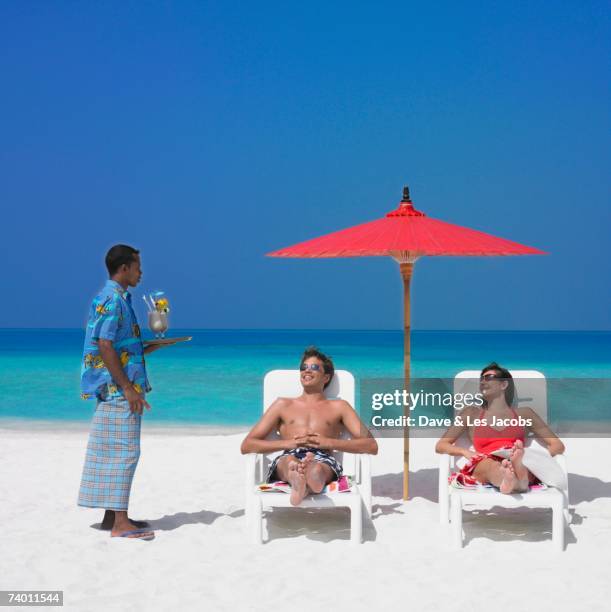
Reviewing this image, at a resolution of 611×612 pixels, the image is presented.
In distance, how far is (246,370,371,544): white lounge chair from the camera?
14.8ft

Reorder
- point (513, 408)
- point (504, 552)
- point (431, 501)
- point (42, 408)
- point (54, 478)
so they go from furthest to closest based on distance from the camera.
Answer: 1. point (42, 408)
2. point (54, 478)
3. point (431, 501)
4. point (513, 408)
5. point (504, 552)

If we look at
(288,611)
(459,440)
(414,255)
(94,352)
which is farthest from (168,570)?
(414,255)

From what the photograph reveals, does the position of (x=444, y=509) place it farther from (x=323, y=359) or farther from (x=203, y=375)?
(x=203, y=375)

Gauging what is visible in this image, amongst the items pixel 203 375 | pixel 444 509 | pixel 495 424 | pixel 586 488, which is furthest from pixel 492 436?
pixel 203 375

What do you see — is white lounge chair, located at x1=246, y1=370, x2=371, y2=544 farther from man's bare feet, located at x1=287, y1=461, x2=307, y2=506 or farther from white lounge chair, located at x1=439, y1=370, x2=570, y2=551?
white lounge chair, located at x1=439, y1=370, x2=570, y2=551

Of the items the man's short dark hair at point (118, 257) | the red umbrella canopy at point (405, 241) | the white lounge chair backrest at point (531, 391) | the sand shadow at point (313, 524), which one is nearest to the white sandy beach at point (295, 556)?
the sand shadow at point (313, 524)

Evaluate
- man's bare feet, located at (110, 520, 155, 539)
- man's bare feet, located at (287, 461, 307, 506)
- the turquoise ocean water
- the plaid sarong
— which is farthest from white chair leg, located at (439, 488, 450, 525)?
the turquoise ocean water

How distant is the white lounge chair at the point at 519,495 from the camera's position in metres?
4.43

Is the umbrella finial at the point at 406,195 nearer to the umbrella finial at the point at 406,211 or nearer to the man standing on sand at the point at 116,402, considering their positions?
the umbrella finial at the point at 406,211

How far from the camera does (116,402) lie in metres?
4.48

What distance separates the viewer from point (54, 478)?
6.57 meters

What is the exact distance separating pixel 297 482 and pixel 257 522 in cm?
33

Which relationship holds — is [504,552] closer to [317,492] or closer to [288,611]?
[317,492]

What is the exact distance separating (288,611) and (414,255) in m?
2.68
